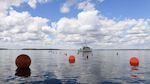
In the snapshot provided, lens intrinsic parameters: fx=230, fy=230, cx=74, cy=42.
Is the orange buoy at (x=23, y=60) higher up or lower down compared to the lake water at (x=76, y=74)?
higher up

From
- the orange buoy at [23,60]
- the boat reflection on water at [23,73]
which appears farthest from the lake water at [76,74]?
the orange buoy at [23,60]

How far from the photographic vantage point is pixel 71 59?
265ft

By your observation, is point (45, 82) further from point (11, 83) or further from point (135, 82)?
point (135, 82)

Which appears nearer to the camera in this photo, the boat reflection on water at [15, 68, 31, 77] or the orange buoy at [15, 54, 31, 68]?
the boat reflection on water at [15, 68, 31, 77]

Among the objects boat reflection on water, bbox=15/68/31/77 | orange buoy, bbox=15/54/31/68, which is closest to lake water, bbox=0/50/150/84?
boat reflection on water, bbox=15/68/31/77

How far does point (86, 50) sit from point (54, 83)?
16751 cm

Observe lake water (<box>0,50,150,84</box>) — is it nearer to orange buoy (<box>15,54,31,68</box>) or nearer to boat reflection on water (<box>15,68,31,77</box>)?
boat reflection on water (<box>15,68,31,77</box>)

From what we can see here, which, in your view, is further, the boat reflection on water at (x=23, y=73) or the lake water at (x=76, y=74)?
the boat reflection on water at (x=23, y=73)

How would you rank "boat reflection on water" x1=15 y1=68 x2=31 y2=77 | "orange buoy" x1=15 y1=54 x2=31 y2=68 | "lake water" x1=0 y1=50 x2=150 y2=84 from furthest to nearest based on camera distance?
1. "orange buoy" x1=15 y1=54 x2=31 y2=68
2. "boat reflection on water" x1=15 y1=68 x2=31 y2=77
3. "lake water" x1=0 y1=50 x2=150 y2=84

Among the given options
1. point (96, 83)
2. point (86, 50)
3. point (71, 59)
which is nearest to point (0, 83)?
point (96, 83)

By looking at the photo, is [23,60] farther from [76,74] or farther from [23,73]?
[76,74]

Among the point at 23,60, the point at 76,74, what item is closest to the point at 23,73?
the point at 23,60

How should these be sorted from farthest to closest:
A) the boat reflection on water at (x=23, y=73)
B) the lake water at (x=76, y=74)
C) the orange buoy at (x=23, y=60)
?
the orange buoy at (x=23, y=60) < the boat reflection on water at (x=23, y=73) < the lake water at (x=76, y=74)

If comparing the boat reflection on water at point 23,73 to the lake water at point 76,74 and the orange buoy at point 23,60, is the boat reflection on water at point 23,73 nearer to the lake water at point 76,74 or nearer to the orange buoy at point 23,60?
the lake water at point 76,74
